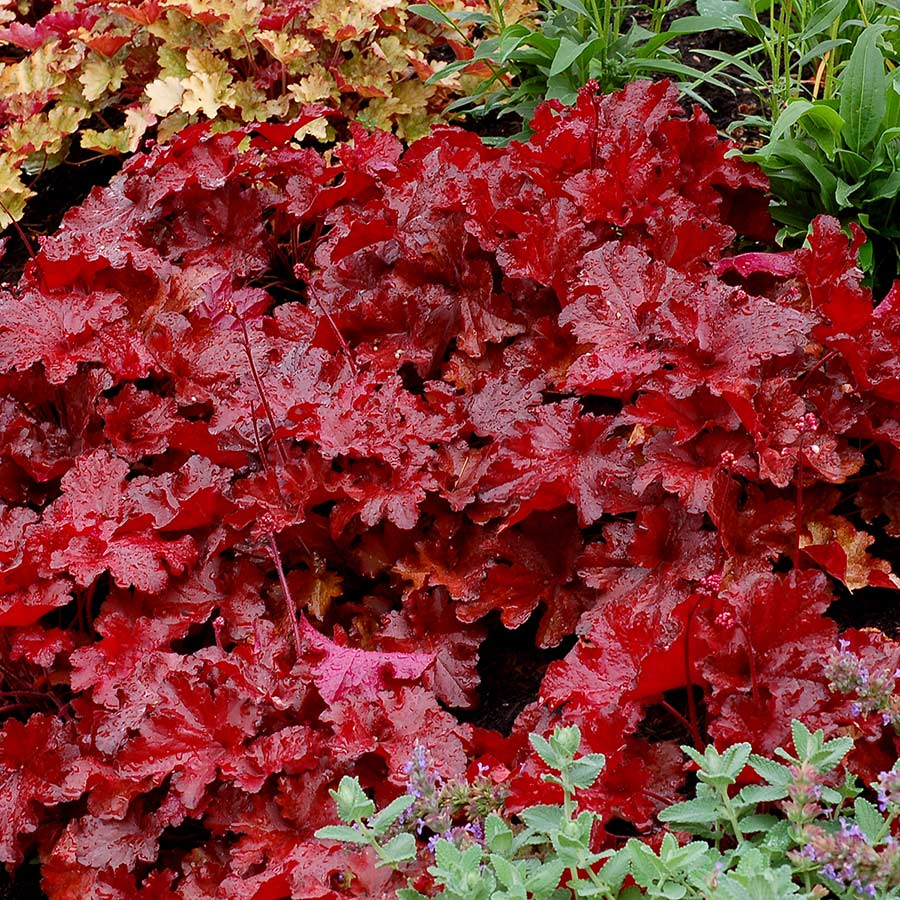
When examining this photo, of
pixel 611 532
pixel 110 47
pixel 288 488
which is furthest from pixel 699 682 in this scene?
pixel 110 47

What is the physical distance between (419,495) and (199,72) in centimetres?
179

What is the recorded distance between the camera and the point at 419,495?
2146mm

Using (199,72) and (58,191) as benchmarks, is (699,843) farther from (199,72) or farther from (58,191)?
(58,191)

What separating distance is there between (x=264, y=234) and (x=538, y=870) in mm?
1810

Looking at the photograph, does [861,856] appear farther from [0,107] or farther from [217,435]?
[0,107]

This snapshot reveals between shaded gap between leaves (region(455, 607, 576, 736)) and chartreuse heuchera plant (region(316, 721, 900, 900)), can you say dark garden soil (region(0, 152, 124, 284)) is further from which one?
chartreuse heuchera plant (region(316, 721, 900, 900))

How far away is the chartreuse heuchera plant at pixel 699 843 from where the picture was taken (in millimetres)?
1368

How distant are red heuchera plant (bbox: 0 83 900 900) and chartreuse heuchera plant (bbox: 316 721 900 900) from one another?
0.46ft

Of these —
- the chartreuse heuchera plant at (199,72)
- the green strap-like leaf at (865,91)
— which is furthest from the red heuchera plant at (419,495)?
the chartreuse heuchera plant at (199,72)

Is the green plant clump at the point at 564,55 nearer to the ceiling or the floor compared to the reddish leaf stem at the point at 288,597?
nearer to the ceiling

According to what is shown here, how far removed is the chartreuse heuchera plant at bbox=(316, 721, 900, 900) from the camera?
1.37 meters

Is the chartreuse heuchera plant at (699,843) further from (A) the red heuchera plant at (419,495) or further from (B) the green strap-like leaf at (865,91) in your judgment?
(B) the green strap-like leaf at (865,91)

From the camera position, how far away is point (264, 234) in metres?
2.86

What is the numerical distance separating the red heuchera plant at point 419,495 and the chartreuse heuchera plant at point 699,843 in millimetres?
141
